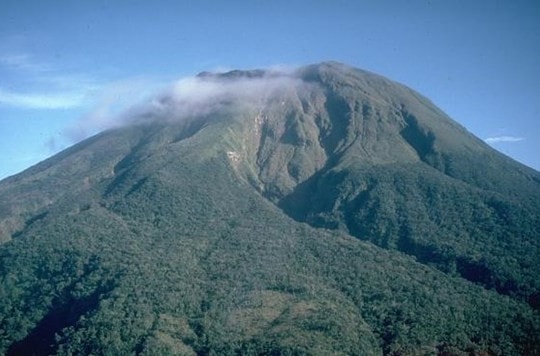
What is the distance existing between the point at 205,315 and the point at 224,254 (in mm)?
30203

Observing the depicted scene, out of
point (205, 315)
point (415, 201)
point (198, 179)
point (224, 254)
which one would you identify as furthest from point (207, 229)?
point (415, 201)

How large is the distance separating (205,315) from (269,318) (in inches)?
581

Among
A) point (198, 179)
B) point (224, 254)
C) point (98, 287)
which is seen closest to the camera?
point (98, 287)

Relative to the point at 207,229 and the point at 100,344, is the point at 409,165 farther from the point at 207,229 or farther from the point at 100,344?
the point at 100,344

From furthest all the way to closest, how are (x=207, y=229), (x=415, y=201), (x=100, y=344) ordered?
(x=415, y=201), (x=207, y=229), (x=100, y=344)

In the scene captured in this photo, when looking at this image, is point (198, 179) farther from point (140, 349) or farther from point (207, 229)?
point (140, 349)

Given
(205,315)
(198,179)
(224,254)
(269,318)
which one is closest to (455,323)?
(269,318)

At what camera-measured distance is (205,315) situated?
397 feet

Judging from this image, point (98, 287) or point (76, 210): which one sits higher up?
point (76, 210)

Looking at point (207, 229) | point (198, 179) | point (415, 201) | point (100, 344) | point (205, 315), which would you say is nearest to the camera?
point (100, 344)

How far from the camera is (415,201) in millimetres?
177125

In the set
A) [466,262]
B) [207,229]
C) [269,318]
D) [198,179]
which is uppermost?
[198,179]

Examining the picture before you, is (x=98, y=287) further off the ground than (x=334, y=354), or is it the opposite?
(x=98, y=287)

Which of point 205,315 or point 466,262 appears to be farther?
point 466,262
